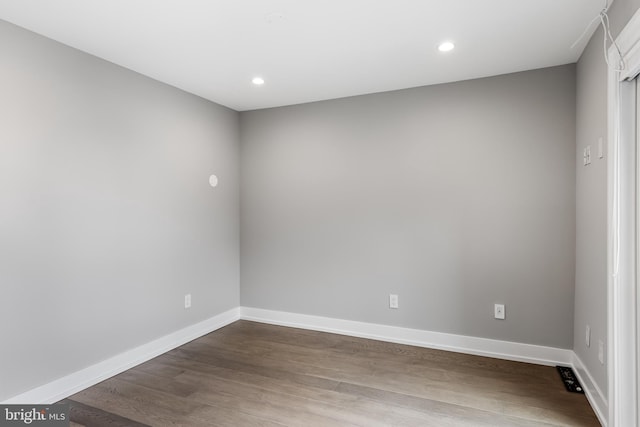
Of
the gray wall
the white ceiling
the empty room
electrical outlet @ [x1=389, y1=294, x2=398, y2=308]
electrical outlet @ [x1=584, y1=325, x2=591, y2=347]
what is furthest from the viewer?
electrical outlet @ [x1=389, y1=294, x2=398, y2=308]

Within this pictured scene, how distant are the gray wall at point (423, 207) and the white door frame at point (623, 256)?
962 millimetres

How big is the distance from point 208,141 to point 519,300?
10.9 ft

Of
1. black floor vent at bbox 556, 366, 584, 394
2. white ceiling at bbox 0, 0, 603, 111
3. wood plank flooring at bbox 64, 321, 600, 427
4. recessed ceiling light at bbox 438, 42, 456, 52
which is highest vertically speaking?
white ceiling at bbox 0, 0, 603, 111

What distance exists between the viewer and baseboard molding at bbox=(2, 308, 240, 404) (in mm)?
2248

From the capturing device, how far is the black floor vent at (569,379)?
2.44 m

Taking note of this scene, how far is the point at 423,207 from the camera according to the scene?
3.26 m

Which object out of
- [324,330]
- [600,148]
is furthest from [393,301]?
[600,148]

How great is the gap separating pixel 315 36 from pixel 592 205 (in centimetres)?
218

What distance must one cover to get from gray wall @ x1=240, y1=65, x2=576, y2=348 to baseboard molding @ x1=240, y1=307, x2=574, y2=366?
0.07 m

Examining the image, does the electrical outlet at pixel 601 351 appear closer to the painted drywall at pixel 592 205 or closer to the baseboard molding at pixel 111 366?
the painted drywall at pixel 592 205

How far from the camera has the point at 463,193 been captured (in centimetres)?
312

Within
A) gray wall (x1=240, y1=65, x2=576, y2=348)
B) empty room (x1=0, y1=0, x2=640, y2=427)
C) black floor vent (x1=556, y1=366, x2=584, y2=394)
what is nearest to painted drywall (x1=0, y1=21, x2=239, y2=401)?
empty room (x1=0, y1=0, x2=640, y2=427)

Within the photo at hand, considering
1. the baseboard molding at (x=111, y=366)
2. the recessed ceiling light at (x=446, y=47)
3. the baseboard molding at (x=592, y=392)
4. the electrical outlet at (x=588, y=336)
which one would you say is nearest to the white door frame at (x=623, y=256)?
the baseboard molding at (x=592, y=392)

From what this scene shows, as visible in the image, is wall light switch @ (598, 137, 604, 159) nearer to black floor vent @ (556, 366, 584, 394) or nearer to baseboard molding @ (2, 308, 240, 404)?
black floor vent @ (556, 366, 584, 394)
